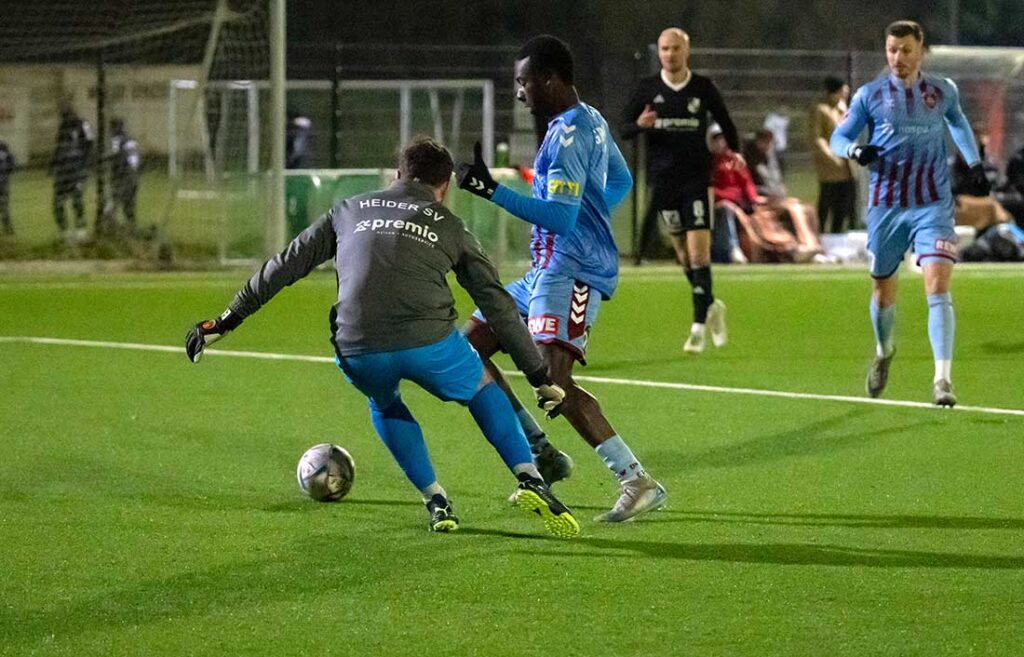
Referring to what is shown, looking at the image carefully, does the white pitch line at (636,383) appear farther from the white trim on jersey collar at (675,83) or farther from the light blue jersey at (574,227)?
the light blue jersey at (574,227)

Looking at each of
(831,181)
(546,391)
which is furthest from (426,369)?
(831,181)

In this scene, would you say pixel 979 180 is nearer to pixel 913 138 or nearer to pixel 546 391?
pixel 913 138

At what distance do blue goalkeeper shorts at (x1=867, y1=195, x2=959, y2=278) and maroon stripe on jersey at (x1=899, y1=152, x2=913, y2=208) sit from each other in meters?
0.04

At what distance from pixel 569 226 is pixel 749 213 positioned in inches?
658

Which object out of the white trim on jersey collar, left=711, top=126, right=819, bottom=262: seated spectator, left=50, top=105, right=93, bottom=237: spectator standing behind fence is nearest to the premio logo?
the white trim on jersey collar

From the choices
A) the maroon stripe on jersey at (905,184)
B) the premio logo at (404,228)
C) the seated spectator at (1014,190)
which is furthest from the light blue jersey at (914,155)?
the seated spectator at (1014,190)

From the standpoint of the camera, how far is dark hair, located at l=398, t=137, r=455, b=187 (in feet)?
23.9

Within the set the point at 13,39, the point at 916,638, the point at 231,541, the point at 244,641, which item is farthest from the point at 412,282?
the point at 13,39

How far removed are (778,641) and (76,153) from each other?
64.0 feet

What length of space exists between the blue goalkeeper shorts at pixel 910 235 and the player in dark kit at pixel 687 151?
10.2 ft

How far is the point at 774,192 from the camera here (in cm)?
2581

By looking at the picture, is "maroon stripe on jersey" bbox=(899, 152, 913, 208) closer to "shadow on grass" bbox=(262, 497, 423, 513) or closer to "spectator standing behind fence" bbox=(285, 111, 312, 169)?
"shadow on grass" bbox=(262, 497, 423, 513)

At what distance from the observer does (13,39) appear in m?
23.3

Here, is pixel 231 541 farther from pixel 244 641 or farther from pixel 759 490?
pixel 759 490
